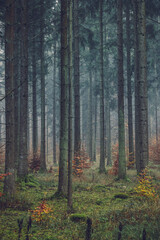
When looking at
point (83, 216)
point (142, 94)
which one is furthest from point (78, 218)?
point (142, 94)

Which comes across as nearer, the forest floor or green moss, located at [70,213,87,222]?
the forest floor

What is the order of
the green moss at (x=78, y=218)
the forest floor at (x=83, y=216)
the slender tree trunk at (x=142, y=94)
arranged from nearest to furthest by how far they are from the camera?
the forest floor at (x=83, y=216) → the green moss at (x=78, y=218) → the slender tree trunk at (x=142, y=94)

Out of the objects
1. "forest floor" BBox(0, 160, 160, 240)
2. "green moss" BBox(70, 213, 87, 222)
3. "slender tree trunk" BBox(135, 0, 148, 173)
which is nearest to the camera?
"forest floor" BBox(0, 160, 160, 240)

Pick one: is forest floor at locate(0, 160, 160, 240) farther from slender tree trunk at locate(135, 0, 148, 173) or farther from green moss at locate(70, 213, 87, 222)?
slender tree trunk at locate(135, 0, 148, 173)

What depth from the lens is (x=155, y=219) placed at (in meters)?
5.33

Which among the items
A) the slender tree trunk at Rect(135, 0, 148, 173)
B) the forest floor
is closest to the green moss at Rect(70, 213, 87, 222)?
the forest floor

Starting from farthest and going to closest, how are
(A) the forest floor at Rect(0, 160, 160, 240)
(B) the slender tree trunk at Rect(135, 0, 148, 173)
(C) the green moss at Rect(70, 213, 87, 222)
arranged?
(B) the slender tree trunk at Rect(135, 0, 148, 173) < (C) the green moss at Rect(70, 213, 87, 222) < (A) the forest floor at Rect(0, 160, 160, 240)

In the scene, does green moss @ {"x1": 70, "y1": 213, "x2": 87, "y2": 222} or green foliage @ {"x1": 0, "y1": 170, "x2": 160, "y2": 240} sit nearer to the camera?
green foliage @ {"x1": 0, "y1": 170, "x2": 160, "y2": 240}

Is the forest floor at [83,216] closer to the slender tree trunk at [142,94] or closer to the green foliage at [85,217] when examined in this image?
the green foliage at [85,217]

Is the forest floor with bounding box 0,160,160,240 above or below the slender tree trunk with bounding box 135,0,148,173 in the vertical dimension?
below

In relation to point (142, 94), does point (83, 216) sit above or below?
below

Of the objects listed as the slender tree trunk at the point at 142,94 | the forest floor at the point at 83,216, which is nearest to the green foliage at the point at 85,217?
the forest floor at the point at 83,216

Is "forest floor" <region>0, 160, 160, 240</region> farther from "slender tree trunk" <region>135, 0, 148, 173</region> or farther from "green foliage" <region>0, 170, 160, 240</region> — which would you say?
"slender tree trunk" <region>135, 0, 148, 173</region>

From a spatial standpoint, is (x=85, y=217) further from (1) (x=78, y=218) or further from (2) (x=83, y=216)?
(1) (x=78, y=218)
